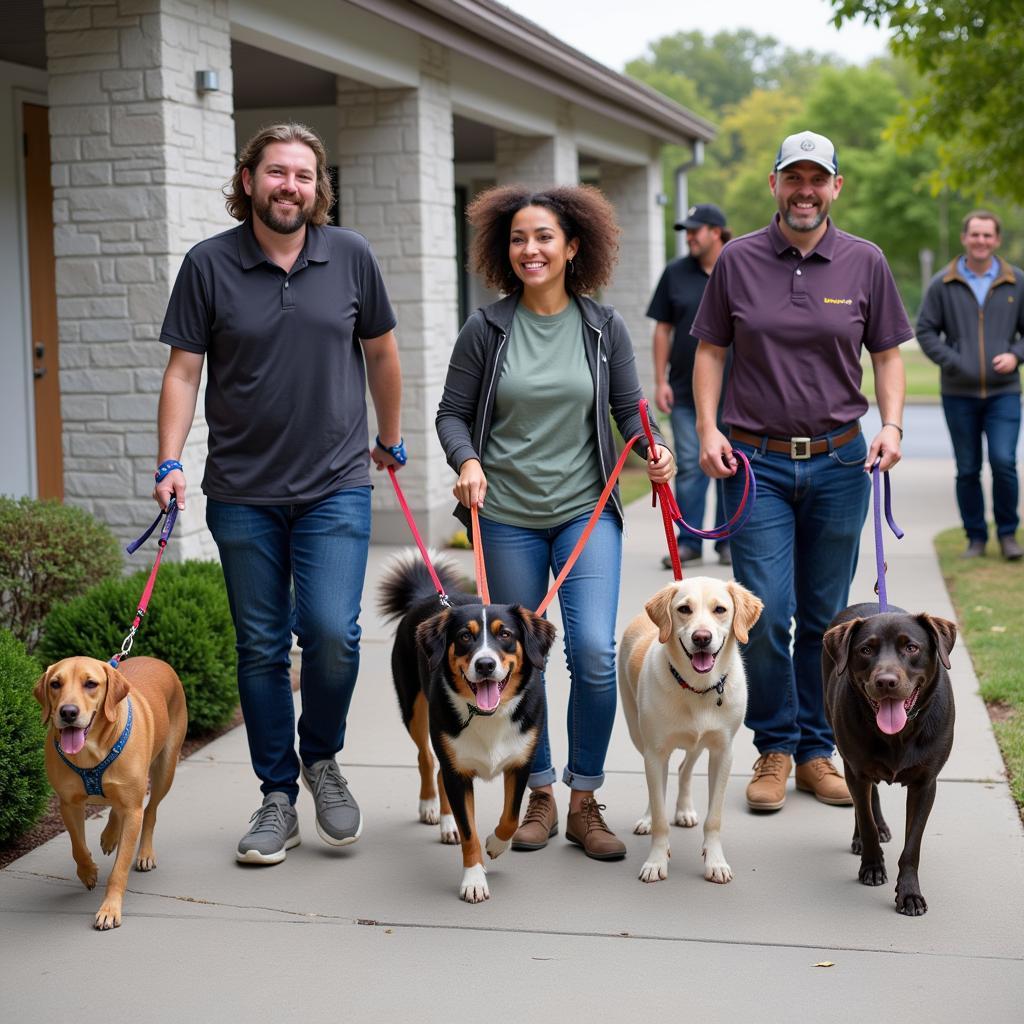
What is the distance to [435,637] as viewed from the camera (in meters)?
4.43

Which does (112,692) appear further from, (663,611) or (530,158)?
(530,158)

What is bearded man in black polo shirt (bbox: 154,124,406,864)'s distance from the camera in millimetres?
4762

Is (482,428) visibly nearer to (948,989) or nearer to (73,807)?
(73,807)

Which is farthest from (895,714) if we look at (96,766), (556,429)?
(96,766)

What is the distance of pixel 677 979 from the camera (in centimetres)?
394

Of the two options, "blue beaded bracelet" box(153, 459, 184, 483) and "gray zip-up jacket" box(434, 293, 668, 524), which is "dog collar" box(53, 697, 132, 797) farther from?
"gray zip-up jacket" box(434, 293, 668, 524)

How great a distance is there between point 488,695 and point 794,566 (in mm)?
1723

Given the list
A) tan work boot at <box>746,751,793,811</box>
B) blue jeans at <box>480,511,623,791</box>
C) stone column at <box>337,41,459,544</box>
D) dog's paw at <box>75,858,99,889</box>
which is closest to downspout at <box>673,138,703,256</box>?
stone column at <box>337,41,459,544</box>

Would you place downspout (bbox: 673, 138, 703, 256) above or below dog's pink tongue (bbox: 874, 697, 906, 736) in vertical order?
above

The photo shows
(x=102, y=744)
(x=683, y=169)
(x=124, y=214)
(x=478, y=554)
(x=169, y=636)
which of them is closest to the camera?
(x=102, y=744)

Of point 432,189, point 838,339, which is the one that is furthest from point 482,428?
point 432,189

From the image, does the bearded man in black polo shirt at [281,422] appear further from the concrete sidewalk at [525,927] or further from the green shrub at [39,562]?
the green shrub at [39,562]

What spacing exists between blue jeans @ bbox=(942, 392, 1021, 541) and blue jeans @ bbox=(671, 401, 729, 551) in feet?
5.71

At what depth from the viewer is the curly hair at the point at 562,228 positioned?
5.02m
